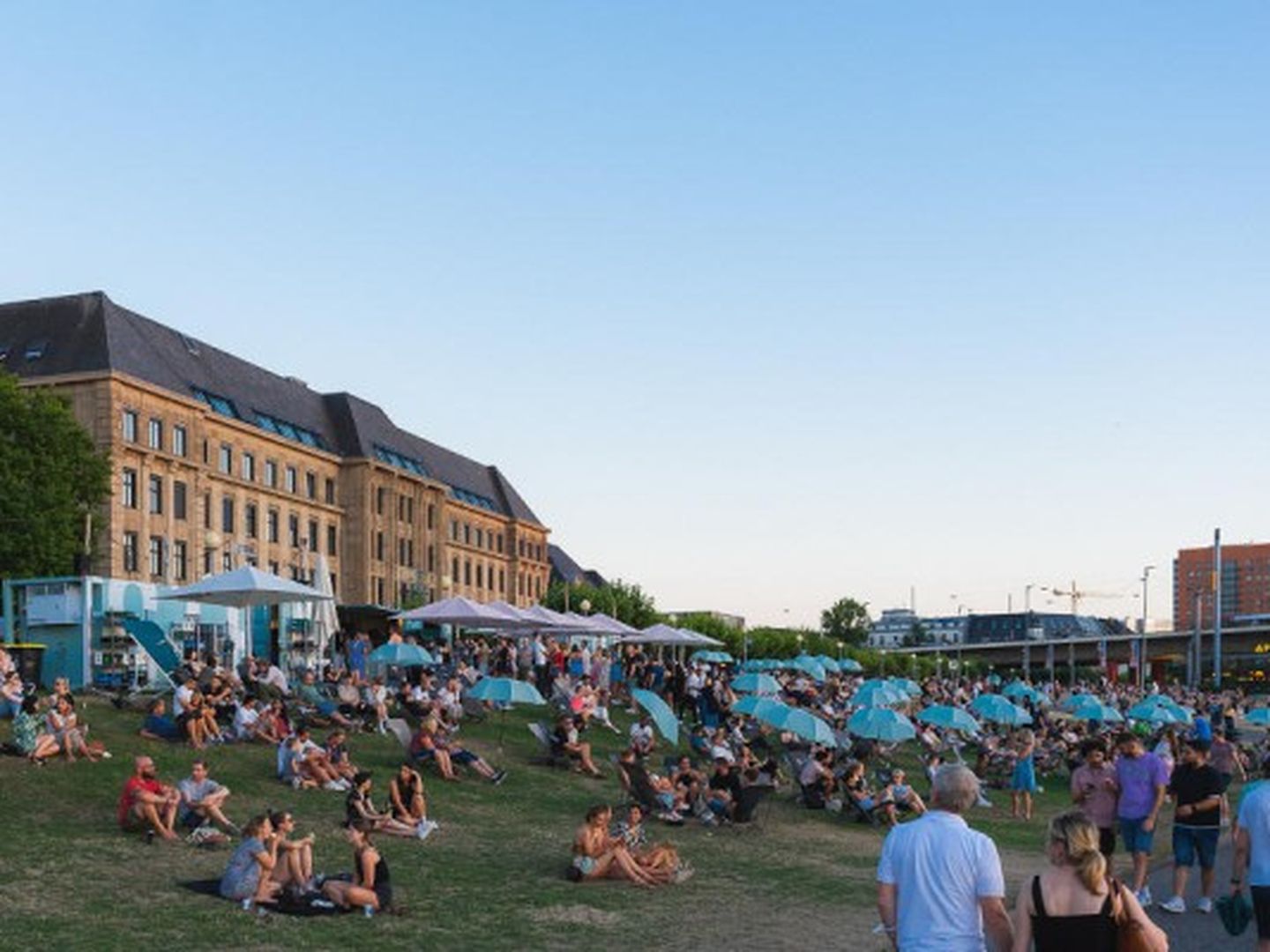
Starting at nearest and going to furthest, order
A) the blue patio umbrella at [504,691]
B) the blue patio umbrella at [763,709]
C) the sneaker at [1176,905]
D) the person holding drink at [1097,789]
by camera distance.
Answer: the sneaker at [1176,905] < the person holding drink at [1097,789] < the blue patio umbrella at [504,691] < the blue patio umbrella at [763,709]

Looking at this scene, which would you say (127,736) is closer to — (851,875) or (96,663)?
(96,663)

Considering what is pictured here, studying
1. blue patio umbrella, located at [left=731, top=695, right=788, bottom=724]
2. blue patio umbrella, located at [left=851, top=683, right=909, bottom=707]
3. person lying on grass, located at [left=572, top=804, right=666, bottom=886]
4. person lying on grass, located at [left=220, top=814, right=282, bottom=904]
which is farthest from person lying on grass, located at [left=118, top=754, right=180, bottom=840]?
blue patio umbrella, located at [left=851, top=683, right=909, bottom=707]

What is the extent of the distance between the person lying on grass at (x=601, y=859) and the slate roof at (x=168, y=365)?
5268 cm

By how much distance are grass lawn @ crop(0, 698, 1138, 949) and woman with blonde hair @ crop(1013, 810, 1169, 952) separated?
23.1ft

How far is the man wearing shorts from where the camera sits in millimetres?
9828

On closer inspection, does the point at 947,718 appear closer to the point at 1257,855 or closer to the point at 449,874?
the point at 449,874

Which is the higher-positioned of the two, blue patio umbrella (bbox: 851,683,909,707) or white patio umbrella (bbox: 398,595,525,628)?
white patio umbrella (bbox: 398,595,525,628)

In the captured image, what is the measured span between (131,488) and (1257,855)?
6033cm

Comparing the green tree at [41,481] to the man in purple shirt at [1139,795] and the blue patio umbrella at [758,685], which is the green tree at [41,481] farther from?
the man in purple shirt at [1139,795]

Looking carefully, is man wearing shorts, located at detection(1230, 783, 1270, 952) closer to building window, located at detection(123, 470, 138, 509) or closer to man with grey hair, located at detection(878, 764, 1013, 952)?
man with grey hair, located at detection(878, 764, 1013, 952)

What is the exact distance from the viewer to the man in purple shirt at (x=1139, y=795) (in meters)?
14.2

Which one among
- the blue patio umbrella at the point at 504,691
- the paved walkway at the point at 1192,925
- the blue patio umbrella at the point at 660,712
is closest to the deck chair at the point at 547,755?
the blue patio umbrella at the point at 504,691

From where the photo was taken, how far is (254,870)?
546 inches

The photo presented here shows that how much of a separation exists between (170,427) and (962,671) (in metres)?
83.3
